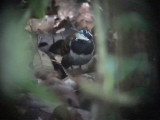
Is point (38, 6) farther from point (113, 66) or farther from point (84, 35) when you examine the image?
point (113, 66)

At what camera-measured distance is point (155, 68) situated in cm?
92

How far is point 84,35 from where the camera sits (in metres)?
0.89

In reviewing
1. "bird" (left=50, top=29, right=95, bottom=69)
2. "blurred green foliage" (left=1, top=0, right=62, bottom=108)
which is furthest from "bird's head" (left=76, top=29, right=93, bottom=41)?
"blurred green foliage" (left=1, top=0, right=62, bottom=108)

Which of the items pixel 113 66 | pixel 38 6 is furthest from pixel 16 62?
pixel 113 66

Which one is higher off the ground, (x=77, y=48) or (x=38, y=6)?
(x=38, y=6)

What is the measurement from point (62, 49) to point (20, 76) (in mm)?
136

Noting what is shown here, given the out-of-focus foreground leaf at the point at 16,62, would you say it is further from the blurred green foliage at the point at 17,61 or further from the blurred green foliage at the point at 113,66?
the blurred green foliage at the point at 113,66

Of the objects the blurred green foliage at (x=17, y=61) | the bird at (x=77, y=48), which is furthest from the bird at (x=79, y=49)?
the blurred green foliage at (x=17, y=61)

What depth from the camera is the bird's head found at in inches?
35.0

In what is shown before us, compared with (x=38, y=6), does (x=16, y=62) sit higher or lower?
lower

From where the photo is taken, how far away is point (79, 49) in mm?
902

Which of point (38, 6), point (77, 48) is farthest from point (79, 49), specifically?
point (38, 6)

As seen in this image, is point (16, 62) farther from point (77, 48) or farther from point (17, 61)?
point (77, 48)

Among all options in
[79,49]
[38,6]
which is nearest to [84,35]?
[79,49]
